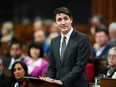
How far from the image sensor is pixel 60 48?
14.8ft

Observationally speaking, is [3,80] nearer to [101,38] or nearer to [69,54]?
[69,54]

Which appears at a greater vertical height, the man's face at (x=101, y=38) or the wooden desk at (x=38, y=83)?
the man's face at (x=101, y=38)

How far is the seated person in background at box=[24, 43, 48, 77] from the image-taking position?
606 centimetres

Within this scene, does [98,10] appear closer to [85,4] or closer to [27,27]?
[85,4]

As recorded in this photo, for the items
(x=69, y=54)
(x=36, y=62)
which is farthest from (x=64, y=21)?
(x=36, y=62)

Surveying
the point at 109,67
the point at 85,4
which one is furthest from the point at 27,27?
the point at 109,67

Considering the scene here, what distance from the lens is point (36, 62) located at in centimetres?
624

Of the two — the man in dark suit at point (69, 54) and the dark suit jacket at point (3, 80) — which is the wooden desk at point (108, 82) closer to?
the man in dark suit at point (69, 54)

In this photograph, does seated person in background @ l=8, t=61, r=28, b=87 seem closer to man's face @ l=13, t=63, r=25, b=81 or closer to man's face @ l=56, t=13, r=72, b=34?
man's face @ l=13, t=63, r=25, b=81

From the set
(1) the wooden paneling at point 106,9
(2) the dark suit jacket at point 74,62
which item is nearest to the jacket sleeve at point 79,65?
(2) the dark suit jacket at point 74,62

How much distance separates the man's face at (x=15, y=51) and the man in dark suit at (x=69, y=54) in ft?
7.29

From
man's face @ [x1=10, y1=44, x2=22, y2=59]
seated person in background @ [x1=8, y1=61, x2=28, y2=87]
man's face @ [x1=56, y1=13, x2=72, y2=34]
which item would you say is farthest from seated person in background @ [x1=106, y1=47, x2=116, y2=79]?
man's face @ [x1=10, y1=44, x2=22, y2=59]

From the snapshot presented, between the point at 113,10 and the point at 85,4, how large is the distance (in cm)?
170

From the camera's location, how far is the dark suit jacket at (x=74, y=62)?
4348 mm
